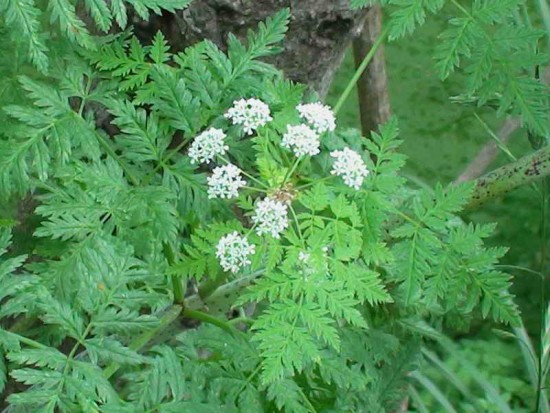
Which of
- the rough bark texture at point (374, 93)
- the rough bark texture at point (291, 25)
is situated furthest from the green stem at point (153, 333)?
the rough bark texture at point (374, 93)

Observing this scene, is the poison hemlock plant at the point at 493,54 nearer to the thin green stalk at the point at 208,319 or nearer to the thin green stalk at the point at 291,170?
the thin green stalk at the point at 291,170

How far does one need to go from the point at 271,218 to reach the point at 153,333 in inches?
11.1

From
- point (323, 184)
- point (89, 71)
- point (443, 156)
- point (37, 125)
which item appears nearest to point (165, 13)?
point (89, 71)

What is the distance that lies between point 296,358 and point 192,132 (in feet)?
0.97

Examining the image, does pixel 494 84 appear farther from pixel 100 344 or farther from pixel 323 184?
pixel 100 344

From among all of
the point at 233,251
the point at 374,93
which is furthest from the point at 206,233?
the point at 374,93

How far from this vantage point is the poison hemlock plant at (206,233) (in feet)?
3.49

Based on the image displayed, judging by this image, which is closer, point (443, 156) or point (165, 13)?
point (165, 13)

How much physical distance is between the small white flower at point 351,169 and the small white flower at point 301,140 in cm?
3

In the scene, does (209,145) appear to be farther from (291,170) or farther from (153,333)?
(153,333)

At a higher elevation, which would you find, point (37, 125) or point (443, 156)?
point (37, 125)

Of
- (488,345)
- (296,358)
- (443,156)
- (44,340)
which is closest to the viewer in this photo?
(296,358)

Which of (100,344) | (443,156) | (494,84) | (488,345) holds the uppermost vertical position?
(494,84)

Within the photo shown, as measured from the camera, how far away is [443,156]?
10.8ft
